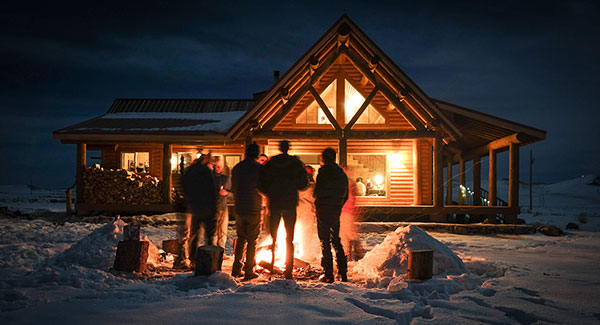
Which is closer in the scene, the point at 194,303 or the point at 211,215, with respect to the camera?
the point at 194,303

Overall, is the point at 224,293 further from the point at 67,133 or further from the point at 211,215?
the point at 67,133

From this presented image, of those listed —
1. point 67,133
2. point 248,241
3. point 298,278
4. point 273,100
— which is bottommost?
point 298,278

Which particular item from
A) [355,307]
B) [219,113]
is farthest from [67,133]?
[355,307]

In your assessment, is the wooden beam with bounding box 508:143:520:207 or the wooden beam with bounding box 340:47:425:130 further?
the wooden beam with bounding box 508:143:520:207

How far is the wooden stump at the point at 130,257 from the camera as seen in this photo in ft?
17.9

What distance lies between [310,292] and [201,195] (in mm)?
2406

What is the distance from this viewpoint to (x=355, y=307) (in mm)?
4008

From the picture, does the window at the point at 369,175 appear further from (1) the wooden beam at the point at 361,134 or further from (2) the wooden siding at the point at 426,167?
(1) the wooden beam at the point at 361,134

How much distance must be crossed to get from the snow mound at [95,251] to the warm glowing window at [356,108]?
8545mm

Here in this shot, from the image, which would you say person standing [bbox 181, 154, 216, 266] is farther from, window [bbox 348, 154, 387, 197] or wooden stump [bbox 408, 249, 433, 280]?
window [bbox 348, 154, 387, 197]

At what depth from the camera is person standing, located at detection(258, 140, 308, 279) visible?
5.33 metres

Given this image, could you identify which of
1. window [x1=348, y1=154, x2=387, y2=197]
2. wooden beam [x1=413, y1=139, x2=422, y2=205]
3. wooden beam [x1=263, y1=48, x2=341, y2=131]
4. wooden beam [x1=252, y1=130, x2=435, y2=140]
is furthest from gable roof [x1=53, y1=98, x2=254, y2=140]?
wooden beam [x1=413, y1=139, x2=422, y2=205]

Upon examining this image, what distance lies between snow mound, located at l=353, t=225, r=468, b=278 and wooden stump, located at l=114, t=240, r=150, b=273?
3.06 metres

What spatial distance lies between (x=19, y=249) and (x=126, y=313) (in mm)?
4402
